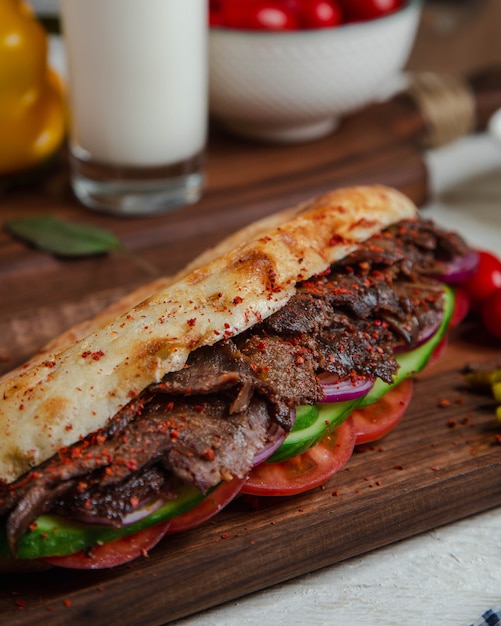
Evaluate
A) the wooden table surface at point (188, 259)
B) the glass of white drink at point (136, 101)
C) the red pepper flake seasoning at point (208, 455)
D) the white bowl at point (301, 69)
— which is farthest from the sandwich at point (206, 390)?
the white bowl at point (301, 69)

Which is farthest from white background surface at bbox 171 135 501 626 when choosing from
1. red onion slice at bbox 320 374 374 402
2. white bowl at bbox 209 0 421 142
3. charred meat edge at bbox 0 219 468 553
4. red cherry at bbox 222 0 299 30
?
red cherry at bbox 222 0 299 30

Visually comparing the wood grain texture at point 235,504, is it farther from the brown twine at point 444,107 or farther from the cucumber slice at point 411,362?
the brown twine at point 444,107

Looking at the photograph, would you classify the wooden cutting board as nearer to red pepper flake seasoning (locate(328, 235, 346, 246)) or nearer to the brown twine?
red pepper flake seasoning (locate(328, 235, 346, 246))

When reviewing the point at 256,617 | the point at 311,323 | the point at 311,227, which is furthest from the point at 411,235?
the point at 256,617

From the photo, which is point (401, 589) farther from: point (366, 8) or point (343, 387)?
point (366, 8)

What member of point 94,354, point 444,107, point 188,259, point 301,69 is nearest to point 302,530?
point 94,354
